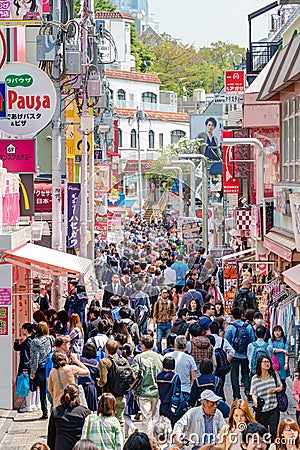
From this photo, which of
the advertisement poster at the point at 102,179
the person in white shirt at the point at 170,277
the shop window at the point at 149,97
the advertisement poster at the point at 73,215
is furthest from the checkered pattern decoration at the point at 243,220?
the shop window at the point at 149,97

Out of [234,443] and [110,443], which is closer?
[234,443]

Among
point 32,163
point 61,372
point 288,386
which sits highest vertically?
point 32,163

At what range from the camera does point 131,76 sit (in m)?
96.4

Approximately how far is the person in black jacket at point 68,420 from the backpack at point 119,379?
2.92 metres

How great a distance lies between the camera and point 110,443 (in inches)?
435

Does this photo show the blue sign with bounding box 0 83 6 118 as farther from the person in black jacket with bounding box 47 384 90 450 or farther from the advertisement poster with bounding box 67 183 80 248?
the person in black jacket with bounding box 47 384 90 450

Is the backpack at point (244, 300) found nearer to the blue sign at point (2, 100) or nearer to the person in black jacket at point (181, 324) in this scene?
the person in black jacket at point (181, 324)

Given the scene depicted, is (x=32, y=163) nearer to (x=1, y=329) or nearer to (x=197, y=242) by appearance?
(x=1, y=329)

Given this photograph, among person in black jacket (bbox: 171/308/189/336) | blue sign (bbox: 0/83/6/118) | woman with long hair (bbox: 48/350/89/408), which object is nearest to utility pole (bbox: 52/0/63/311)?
blue sign (bbox: 0/83/6/118)

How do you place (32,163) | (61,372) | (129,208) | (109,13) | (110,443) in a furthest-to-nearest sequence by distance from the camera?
(109,13)
(129,208)
(32,163)
(61,372)
(110,443)

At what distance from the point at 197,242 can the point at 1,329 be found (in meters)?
18.6

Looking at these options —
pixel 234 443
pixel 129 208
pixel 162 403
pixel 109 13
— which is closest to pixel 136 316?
pixel 162 403

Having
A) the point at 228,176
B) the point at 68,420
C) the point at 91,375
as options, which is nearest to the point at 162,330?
the point at 91,375

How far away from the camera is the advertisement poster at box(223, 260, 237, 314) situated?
27.4 meters
